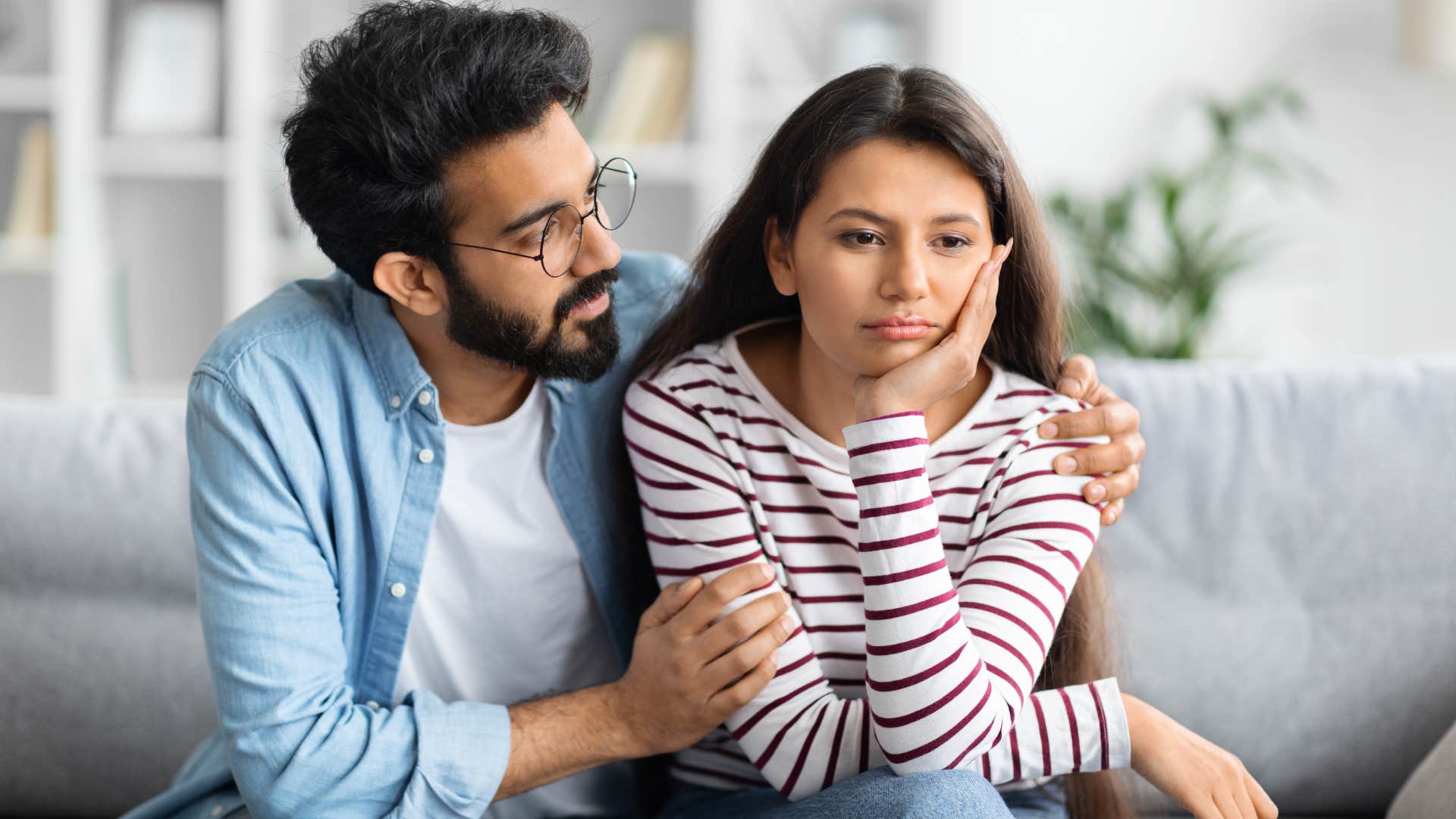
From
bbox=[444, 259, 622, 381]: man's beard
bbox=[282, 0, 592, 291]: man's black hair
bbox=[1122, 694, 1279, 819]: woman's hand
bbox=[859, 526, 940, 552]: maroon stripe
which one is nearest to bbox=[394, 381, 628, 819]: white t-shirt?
bbox=[444, 259, 622, 381]: man's beard

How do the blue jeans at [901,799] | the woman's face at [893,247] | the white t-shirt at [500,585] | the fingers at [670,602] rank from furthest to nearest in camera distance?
the white t-shirt at [500,585], the fingers at [670,602], the woman's face at [893,247], the blue jeans at [901,799]

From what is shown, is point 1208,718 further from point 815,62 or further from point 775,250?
point 815,62

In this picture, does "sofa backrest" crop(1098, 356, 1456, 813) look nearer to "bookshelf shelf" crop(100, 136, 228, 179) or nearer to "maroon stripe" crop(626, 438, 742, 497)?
"maroon stripe" crop(626, 438, 742, 497)

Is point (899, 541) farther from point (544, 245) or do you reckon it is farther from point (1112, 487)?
point (544, 245)

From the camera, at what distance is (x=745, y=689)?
1249mm

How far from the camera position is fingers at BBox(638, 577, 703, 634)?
130cm

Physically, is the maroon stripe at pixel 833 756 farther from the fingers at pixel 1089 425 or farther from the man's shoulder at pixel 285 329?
the man's shoulder at pixel 285 329

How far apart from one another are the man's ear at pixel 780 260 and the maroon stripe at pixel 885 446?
22 centimetres

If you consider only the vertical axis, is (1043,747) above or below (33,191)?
below

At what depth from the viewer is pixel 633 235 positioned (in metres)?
3.57

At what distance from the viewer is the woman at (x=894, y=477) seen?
1.17 meters

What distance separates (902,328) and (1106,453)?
0.27m

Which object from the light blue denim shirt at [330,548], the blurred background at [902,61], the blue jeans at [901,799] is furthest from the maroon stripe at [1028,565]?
the blurred background at [902,61]

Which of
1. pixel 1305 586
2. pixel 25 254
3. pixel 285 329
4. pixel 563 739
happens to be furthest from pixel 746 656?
pixel 25 254
